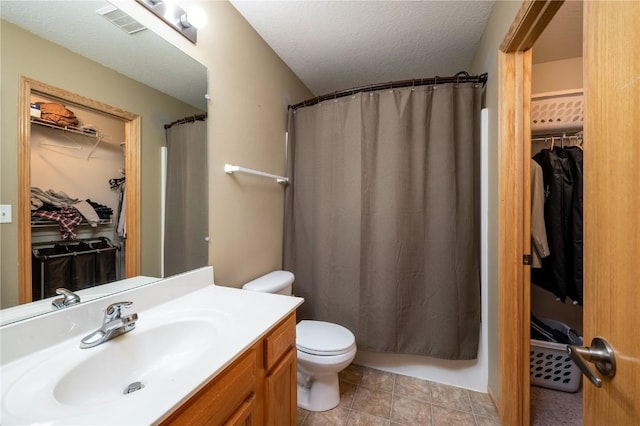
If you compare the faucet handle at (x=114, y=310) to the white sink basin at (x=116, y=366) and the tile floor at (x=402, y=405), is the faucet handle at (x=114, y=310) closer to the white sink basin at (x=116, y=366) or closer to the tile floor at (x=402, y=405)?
the white sink basin at (x=116, y=366)

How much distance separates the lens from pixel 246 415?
774 mm

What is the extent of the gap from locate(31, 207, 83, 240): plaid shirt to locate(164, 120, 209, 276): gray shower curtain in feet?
1.10

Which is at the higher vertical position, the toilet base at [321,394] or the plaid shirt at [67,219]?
the plaid shirt at [67,219]

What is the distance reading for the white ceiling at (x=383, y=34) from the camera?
4.82ft

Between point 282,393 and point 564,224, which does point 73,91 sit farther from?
point 564,224

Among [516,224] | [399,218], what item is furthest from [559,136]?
[399,218]

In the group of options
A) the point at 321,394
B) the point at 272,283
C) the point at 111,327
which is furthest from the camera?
the point at 272,283

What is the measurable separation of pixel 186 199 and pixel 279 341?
0.81 metres

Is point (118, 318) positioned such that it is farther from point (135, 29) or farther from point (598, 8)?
point (598, 8)

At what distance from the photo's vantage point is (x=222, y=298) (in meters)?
1.13

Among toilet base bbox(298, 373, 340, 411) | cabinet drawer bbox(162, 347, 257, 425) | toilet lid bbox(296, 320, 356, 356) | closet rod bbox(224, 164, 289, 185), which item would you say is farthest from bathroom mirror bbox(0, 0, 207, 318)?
toilet base bbox(298, 373, 340, 411)

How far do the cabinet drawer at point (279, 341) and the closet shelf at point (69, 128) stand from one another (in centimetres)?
94

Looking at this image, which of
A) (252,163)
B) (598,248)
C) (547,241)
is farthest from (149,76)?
(547,241)

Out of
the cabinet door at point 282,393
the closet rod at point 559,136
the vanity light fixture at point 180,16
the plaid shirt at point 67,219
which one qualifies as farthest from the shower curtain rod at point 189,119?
the closet rod at point 559,136
